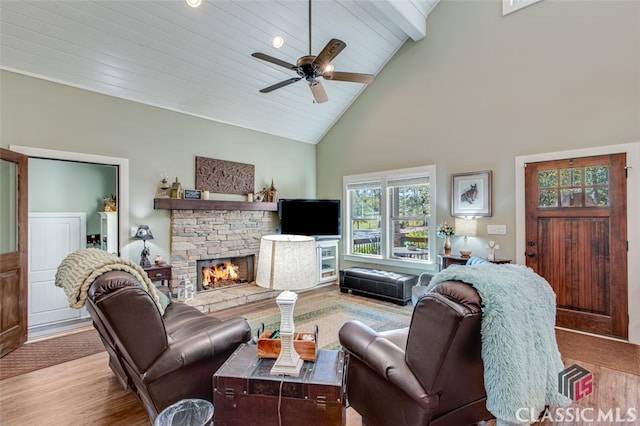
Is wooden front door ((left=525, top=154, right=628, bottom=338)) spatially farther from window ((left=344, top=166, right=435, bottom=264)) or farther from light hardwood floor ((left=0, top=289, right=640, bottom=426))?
window ((left=344, top=166, right=435, bottom=264))

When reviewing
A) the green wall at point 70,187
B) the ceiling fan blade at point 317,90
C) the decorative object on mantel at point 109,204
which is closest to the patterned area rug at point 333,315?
the decorative object on mantel at point 109,204

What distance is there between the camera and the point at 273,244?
1626mm

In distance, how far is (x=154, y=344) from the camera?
1725 mm

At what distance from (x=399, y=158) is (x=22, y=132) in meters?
5.13

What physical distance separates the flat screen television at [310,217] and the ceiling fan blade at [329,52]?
3157 millimetres

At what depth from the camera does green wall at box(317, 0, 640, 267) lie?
134 inches

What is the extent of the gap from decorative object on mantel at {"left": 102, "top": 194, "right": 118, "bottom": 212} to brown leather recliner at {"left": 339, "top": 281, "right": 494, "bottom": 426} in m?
4.28

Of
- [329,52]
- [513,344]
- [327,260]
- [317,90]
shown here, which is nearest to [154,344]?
[513,344]

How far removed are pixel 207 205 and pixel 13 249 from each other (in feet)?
7.26

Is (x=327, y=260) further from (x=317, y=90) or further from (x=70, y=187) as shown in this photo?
(x=70, y=187)

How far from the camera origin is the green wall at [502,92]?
11.2ft

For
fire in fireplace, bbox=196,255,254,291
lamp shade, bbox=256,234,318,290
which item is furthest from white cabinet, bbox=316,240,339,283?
lamp shade, bbox=256,234,318,290

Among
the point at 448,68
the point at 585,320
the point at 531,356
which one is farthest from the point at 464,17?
the point at 531,356

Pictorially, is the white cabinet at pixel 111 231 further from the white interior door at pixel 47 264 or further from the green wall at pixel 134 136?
the white interior door at pixel 47 264
